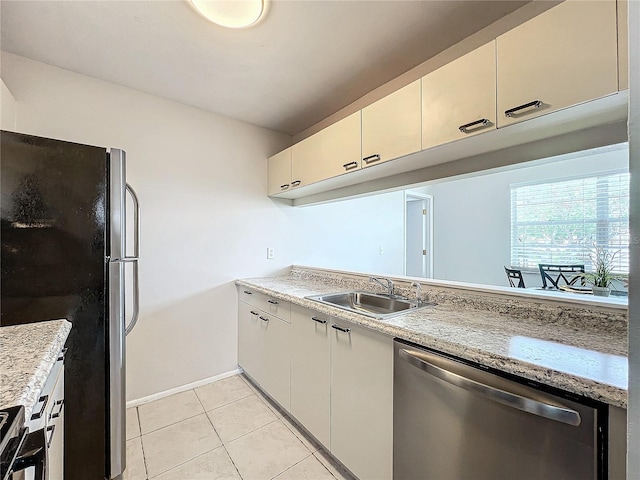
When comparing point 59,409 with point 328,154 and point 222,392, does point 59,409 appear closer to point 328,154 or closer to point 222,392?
point 222,392

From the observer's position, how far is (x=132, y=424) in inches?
77.0

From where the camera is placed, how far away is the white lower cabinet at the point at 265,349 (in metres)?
1.98

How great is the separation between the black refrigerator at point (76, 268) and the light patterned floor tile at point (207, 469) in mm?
278

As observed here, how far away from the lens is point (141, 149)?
220 centimetres

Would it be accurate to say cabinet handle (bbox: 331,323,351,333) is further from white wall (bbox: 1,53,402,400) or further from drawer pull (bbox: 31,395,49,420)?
white wall (bbox: 1,53,402,400)

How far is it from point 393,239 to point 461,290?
2556 mm

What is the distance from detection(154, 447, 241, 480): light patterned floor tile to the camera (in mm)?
1513

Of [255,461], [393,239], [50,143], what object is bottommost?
[255,461]

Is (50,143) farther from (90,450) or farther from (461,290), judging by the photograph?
(461,290)

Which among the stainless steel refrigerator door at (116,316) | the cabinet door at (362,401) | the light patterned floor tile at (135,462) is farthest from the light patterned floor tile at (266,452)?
the stainless steel refrigerator door at (116,316)

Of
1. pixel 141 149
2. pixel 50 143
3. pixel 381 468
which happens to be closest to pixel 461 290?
pixel 381 468

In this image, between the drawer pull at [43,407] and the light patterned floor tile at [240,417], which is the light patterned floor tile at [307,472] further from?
the drawer pull at [43,407]

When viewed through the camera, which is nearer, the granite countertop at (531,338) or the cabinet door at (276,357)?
the granite countertop at (531,338)

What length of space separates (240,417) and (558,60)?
8.66ft
